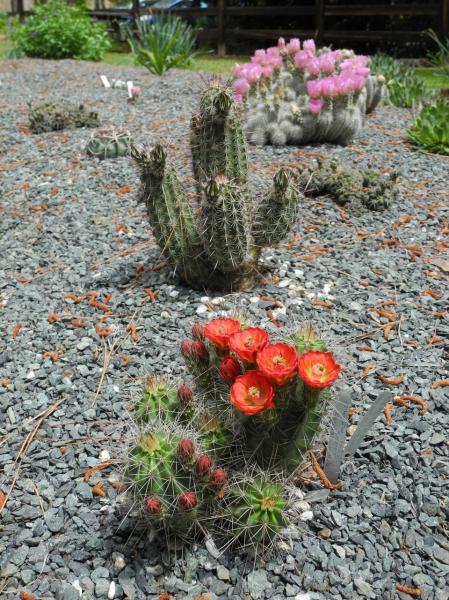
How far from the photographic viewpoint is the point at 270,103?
5371 mm

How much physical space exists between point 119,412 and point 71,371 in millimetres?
379

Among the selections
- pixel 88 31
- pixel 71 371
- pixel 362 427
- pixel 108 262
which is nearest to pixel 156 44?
pixel 88 31

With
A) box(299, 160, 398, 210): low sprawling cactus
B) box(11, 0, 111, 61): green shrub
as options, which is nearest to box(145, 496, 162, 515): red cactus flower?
box(299, 160, 398, 210): low sprawling cactus

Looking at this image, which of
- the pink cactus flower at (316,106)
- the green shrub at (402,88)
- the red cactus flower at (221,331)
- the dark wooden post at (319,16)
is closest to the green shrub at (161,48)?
the green shrub at (402,88)

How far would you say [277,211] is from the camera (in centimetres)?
291

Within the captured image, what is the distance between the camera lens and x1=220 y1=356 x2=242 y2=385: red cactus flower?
5.98ft

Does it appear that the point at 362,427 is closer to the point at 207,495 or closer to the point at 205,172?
the point at 207,495

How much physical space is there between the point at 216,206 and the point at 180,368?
2.29ft

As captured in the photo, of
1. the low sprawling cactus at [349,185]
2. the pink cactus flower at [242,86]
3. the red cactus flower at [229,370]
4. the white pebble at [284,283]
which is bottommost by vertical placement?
the white pebble at [284,283]

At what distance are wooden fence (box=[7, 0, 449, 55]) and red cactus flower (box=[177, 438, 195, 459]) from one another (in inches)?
511

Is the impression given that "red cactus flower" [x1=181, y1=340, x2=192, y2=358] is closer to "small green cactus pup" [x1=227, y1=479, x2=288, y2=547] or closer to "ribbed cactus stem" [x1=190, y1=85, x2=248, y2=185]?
"small green cactus pup" [x1=227, y1=479, x2=288, y2=547]

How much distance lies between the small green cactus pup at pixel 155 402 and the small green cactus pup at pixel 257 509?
0.31 metres

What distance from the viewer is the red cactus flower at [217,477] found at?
5.69 feet

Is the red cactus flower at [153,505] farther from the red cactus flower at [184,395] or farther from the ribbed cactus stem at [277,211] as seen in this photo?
the ribbed cactus stem at [277,211]
